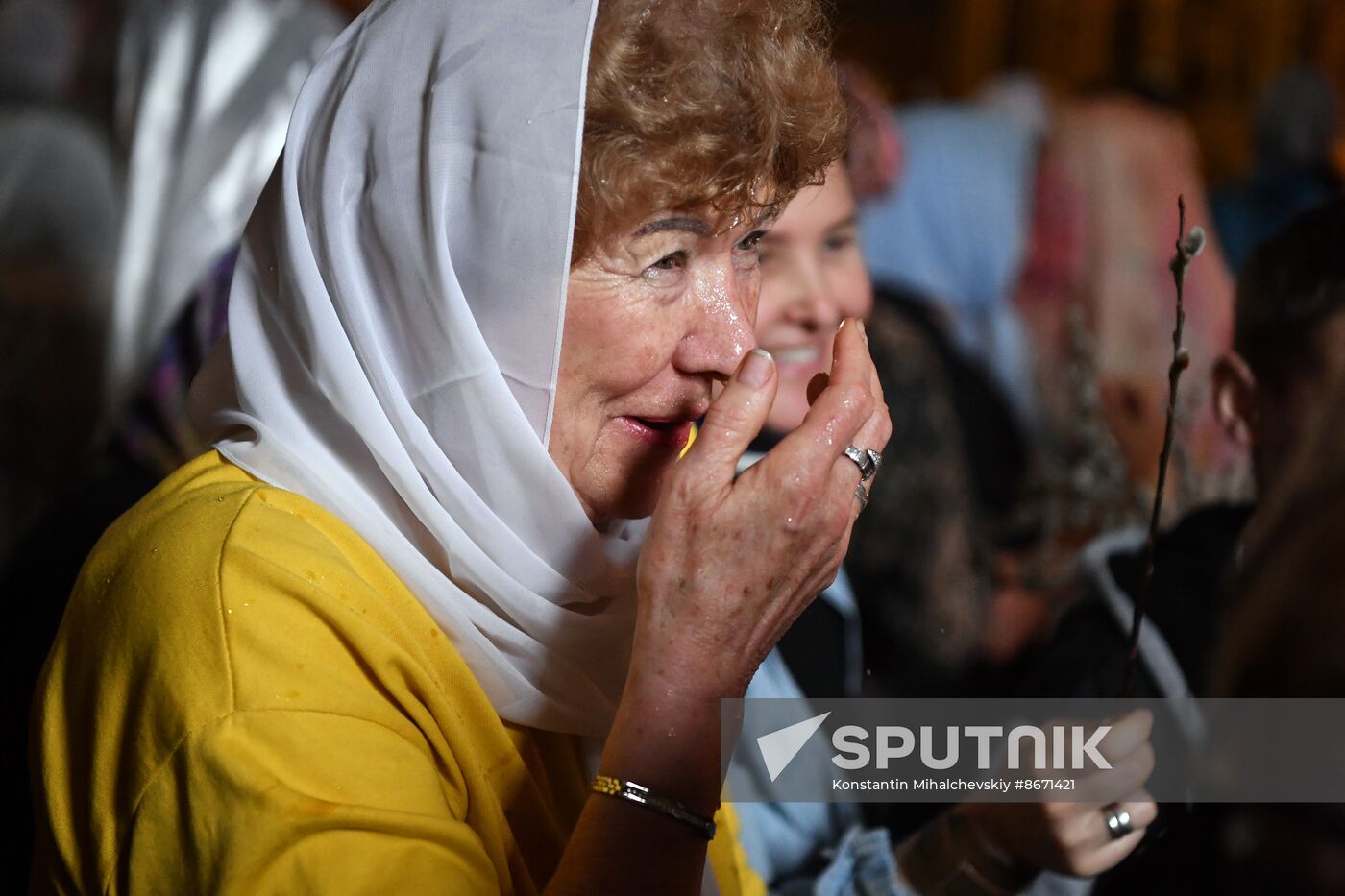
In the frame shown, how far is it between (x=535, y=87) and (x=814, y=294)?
0.95m

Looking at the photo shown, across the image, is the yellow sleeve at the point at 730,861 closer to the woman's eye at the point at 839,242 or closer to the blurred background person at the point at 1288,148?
the woman's eye at the point at 839,242

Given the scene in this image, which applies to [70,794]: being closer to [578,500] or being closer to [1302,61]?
[578,500]

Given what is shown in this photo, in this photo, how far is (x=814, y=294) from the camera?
75.0 inches

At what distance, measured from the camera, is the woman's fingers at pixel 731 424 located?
0.99 m

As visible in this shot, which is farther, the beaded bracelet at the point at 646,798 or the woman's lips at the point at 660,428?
the woman's lips at the point at 660,428

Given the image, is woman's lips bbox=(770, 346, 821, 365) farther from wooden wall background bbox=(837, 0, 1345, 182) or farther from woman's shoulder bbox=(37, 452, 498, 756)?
wooden wall background bbox=(837, 0, 1345, 182)

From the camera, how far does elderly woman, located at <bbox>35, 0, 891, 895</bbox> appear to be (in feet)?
3.01

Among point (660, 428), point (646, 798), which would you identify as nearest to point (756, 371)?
point (660, 428)

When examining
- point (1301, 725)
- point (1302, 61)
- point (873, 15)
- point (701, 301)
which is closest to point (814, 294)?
point (701, 301)

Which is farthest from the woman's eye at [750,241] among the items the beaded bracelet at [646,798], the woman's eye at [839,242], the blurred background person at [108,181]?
the blurred background person at [108,181]

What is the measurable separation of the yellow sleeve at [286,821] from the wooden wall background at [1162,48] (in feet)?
11.9

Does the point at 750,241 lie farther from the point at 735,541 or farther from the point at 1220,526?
the point at 1220,526

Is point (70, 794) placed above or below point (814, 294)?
above

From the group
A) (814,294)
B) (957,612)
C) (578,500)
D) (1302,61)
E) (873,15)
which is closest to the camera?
(578,500)
